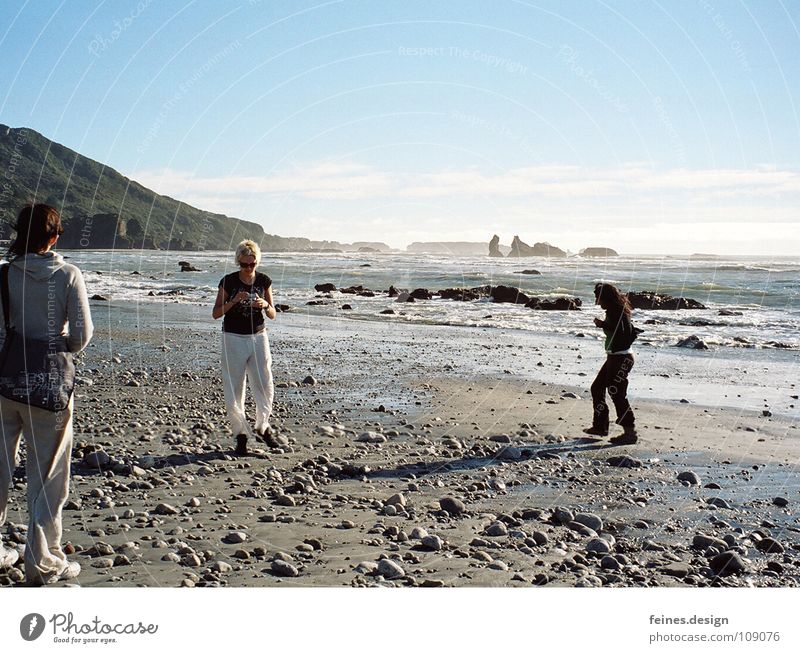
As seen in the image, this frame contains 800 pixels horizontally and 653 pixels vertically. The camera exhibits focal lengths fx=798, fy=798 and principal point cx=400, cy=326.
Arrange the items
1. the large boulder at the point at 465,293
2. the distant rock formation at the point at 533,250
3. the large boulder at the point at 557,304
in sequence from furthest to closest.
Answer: the distant rock formation at the point at 533,250 < the large boulder at the point at 465,293 < the large boulder at the point at 557,304

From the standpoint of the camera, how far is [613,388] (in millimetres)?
10898

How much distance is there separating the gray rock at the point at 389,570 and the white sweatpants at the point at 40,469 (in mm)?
2188

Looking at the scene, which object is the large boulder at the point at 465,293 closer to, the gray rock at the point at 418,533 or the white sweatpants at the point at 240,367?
the white sweatpants at the point at 240,367

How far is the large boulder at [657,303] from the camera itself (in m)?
32.3

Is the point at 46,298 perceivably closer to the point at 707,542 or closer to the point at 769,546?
the point at 707,542

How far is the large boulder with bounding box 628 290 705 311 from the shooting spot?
32.3m

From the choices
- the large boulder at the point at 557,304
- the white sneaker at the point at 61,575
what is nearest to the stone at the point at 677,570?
the white sneaker at the point at 61,575

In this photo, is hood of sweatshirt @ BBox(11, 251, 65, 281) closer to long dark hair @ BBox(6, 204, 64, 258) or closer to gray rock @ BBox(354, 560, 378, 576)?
long dark hair @ BBox(6, 204, 64, 258)
